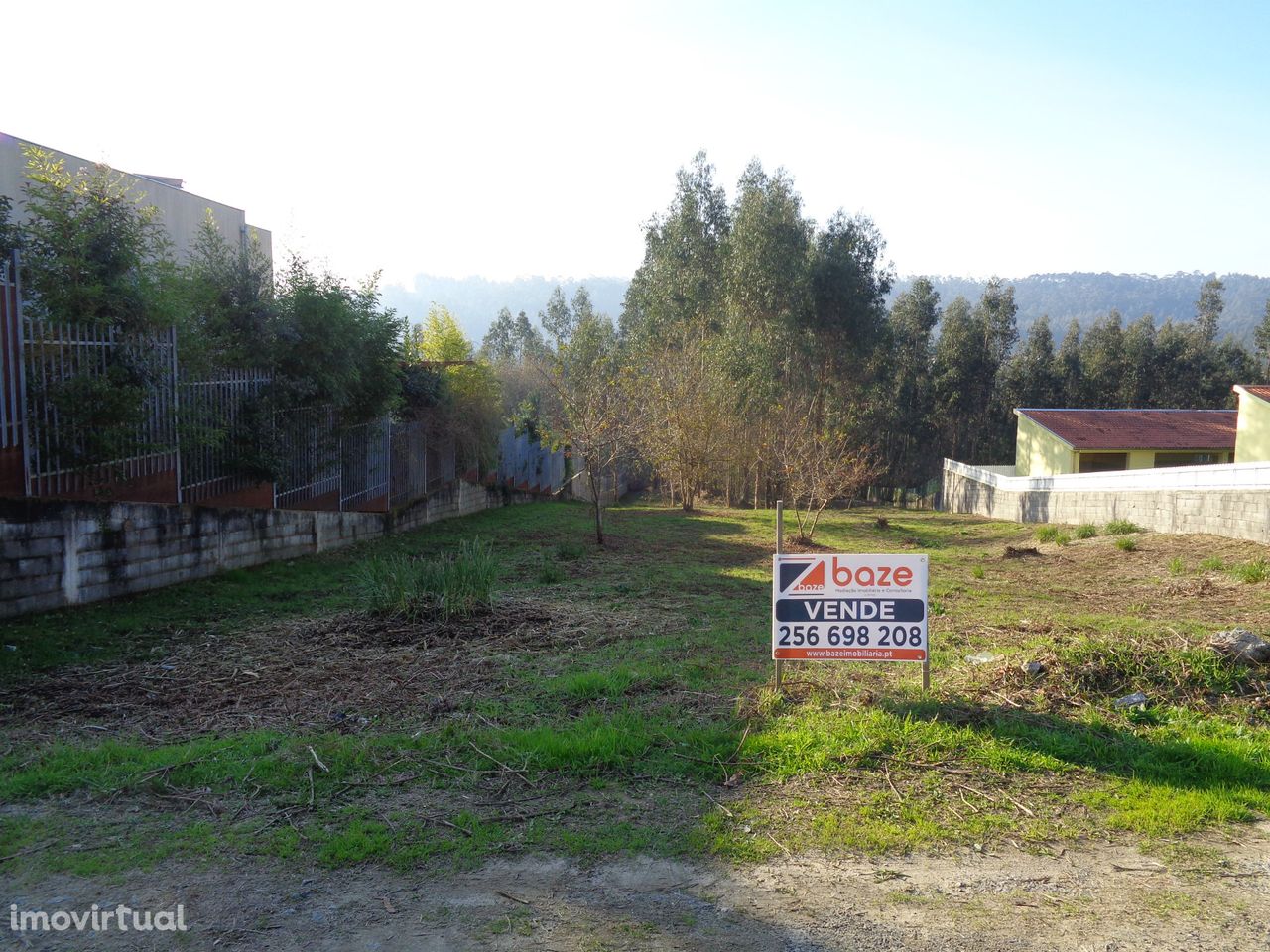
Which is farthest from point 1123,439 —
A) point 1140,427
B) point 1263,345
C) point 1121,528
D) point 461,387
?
point 461,387

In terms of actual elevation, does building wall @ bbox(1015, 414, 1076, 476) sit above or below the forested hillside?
below

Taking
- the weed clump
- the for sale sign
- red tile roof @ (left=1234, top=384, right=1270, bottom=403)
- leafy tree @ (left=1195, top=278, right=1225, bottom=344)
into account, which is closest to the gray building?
the weed clump

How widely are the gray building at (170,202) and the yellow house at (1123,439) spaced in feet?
94.1

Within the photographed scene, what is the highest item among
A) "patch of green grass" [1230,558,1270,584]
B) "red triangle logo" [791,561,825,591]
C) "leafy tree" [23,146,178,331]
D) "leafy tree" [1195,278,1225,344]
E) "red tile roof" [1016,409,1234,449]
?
"leafy tree" [1195,278,1225,344]

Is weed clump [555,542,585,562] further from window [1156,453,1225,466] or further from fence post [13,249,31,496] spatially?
window [1156,453,1225,466]

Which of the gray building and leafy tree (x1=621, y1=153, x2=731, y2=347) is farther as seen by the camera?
leafy tree (x1=621, y1=153, x2=731, y2=347)

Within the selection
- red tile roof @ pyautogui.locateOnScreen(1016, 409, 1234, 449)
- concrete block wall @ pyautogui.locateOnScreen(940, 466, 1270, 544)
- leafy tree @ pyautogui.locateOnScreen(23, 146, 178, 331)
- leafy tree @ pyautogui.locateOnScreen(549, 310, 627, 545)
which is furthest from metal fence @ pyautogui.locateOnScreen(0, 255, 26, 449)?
red tile roof @ pyautogui.locateOnScreen(1016, 409, 1234, 449)

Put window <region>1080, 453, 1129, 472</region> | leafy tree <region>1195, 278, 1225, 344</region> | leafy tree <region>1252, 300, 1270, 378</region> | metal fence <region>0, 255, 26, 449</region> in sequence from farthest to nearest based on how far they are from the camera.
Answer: leafy tree <region>1195, 278, 1225, 344</region>, leafy tree <region>1252, 300, 1270, 378</region>, window <region>1080, 453, 1129, 472</region>, metal fence <region>0, 255, 26, 449</region>

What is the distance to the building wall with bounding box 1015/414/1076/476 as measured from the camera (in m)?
32.6

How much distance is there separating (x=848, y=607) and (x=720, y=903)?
8.99 ft

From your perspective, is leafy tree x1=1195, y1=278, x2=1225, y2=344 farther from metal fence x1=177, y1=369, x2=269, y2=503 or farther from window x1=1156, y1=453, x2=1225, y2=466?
metal fence x1=177, y1=369, x2=269, y2=503

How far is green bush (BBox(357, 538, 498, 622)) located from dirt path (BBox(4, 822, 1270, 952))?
4390 millimetres

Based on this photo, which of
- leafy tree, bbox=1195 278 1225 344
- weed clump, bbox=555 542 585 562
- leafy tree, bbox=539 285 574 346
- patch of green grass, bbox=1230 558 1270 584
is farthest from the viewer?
leafy tree, bbox=539 285 574 346

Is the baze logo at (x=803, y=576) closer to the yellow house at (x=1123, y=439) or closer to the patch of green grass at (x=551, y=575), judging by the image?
the patch of green grass at (x=551, y=575)
